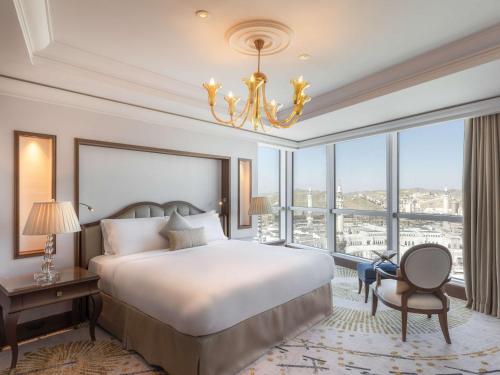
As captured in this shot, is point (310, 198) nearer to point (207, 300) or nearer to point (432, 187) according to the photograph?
point (432, 187)

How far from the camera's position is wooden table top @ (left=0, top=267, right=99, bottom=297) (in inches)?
94.2

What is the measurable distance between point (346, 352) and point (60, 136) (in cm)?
363

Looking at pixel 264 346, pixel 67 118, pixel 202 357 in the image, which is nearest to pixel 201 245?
pixel 264 346

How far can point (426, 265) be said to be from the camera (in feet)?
9.02

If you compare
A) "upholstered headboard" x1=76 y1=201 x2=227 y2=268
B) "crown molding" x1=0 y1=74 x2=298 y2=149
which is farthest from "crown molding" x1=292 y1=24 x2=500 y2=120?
"upholstered headboard" x1=76 y1=201 x2=227 y2=268

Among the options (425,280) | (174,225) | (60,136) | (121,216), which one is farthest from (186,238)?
(425,280)

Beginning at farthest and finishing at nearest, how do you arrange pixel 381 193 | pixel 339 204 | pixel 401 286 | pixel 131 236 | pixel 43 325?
1. pixel 339 204
2. pixel 381 193
3. pixel 131 236
4. pixel 43 325
5. pixel 401 286

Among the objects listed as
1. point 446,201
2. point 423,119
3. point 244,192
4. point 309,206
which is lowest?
point 309,206

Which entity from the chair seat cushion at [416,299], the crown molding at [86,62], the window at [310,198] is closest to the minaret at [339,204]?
the window at [310,198]

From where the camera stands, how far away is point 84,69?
2912mm

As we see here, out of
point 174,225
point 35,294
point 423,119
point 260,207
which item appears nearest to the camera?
point 35,294

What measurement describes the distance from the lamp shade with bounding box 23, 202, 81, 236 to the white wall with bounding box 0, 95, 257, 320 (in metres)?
0.58

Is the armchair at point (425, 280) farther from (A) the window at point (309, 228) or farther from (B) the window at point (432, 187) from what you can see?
(A) the window at point (309, 228)

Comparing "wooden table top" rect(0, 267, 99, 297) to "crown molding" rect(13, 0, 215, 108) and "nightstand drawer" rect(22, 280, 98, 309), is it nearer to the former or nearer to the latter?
"nightstand drawer" rect(22, 280, 98, 309)
